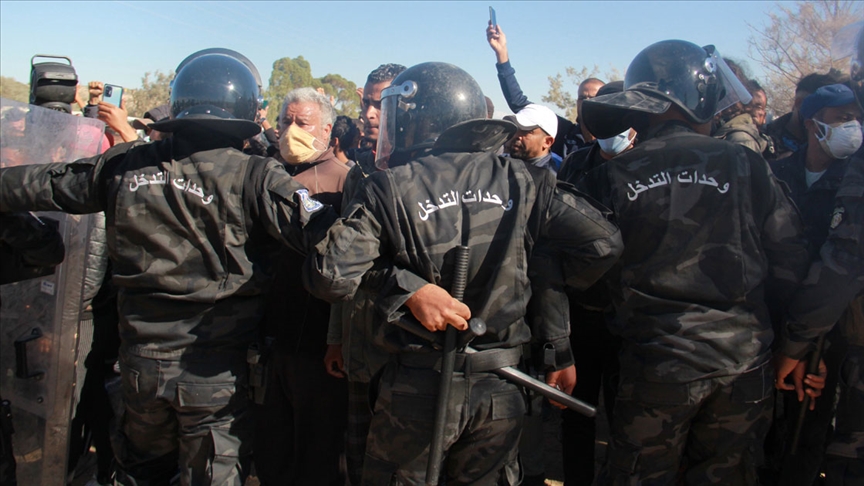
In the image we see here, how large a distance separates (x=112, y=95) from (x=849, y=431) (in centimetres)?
426

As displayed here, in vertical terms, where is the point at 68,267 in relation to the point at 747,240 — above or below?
below

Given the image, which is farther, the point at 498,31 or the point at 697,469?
the point at 498,31

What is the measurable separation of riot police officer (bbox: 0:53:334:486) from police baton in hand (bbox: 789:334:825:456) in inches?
83.3

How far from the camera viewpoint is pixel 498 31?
5.02 metres

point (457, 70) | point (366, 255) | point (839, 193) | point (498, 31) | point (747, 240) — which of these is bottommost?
point (366, 255)

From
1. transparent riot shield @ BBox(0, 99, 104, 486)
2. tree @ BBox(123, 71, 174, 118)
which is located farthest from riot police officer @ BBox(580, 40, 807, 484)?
tree @ BBox(123, 71, 174, 118)

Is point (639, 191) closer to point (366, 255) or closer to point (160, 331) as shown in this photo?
point (366, 255)

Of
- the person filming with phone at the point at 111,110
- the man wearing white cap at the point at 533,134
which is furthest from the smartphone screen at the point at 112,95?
the man wearing white cap at the point at 533,134

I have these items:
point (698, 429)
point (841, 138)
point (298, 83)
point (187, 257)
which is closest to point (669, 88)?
point (841, 138)

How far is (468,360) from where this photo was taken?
2.29 m

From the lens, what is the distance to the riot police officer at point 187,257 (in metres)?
2.58

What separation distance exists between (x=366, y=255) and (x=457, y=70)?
37.0 inches

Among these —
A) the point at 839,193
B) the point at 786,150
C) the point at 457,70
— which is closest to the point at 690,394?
the point at 839,193

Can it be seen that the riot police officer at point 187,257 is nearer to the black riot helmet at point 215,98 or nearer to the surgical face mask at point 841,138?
the black riot helmet at point 215,98
